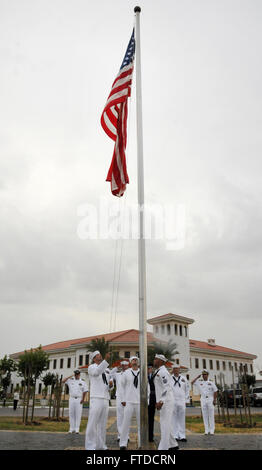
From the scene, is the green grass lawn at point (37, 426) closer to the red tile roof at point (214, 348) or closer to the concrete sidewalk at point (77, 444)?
the concrete sidewalk at point (77, 444)

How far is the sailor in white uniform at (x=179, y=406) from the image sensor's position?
35.1 ft

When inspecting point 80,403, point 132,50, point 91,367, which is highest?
point 132,50

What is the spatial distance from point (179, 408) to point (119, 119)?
26.5 ft

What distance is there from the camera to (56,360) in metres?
65.6

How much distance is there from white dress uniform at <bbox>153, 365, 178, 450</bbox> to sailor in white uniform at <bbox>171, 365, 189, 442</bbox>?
3265 mm

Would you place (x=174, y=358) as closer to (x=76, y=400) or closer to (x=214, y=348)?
(x=214, y=348)

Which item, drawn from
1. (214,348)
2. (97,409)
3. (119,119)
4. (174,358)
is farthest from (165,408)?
(214,348)

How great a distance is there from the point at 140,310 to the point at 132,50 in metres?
6.24

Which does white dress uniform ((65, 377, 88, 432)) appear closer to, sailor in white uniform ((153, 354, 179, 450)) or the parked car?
sailor in white uniform ((153, 354, 179, 450))

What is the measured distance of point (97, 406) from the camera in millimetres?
8117

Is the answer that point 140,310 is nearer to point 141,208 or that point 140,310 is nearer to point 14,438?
point 141,208

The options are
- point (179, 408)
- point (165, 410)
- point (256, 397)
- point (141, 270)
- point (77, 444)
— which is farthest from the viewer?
point (256, 397)

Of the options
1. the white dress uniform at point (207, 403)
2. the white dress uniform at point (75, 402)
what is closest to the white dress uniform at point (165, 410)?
the white dress uniform at point (207, 403)
